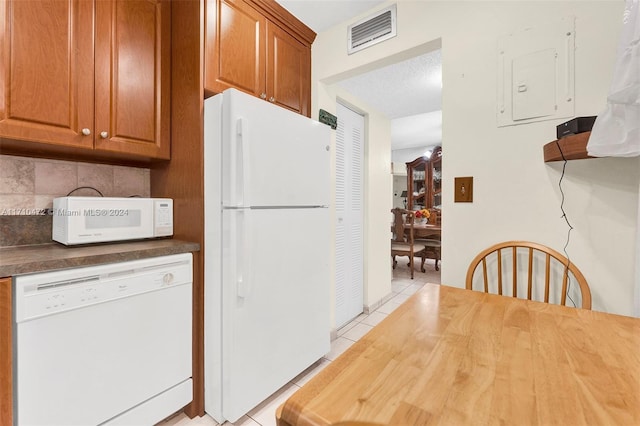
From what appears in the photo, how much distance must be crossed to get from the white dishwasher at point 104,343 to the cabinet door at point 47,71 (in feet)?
2.25

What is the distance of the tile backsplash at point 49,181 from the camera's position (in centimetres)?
138

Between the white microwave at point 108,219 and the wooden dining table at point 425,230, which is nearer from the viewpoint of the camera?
the white microwave at point 108,219

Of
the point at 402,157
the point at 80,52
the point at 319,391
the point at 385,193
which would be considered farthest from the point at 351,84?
the point at 402,157

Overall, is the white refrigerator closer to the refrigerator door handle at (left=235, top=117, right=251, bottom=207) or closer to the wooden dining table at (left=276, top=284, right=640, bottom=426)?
the refrigerator door handle at (left=235, top=117, right=251, bottom=207)

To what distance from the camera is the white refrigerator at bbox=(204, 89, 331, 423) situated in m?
1.37

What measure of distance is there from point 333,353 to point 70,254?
179 cm

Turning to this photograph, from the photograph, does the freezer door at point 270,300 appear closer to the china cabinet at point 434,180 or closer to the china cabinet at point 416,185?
the china cabinet at point 434,180

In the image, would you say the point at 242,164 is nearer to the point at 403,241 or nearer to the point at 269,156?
the point at 269,156

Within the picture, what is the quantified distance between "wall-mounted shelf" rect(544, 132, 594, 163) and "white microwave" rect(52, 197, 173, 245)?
1.98 metres

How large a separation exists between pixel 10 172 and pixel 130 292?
92cm

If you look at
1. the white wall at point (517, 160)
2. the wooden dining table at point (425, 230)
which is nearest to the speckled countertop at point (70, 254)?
the white wall at point (517, 160)

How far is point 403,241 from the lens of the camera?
4.43m

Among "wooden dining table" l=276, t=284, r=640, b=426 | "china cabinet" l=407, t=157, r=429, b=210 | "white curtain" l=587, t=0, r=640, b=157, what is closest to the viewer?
"wooden dining table" l=276, t=284, r=640, b=426

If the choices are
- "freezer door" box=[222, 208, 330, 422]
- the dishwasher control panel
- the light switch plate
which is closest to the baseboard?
"freezer door" box=[222, 208, 330, 422]
